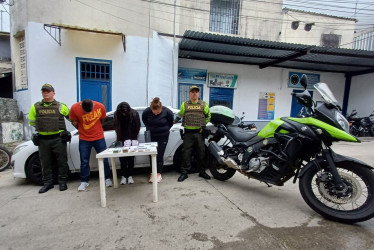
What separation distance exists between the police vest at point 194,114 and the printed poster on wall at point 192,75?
5217mm

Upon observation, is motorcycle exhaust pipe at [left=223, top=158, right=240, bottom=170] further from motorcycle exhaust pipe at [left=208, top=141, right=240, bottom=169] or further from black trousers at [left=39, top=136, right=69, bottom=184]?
black trousers at [left=39, top=136, right=69, bottom=184]

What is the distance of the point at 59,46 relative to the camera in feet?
21.9

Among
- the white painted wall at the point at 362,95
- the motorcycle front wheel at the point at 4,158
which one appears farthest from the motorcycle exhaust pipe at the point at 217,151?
the white painted wall at the point at 362,95

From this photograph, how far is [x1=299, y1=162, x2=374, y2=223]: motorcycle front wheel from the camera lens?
2.35 m

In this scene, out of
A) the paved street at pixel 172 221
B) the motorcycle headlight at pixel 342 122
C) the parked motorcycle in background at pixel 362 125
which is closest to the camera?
the paved street at pixel 172 221

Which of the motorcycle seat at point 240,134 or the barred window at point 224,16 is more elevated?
the barred window at point 224,16

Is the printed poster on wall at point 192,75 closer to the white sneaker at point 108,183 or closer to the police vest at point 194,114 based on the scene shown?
the police vest at point 194,114

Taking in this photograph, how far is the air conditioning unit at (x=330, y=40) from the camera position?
11.4 m

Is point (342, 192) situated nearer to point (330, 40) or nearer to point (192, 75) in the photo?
point (192, 75)

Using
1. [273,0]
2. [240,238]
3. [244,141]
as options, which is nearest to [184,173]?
[244,141]

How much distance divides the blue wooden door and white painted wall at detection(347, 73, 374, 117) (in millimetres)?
11891

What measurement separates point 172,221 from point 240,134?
181 centimetres

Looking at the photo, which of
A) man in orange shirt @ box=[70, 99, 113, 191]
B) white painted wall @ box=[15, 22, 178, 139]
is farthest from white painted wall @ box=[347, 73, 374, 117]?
man in orange shirt @ box=[70, 99, 113, 191]

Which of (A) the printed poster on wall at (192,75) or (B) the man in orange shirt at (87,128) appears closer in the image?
(B) the man in orange shirt at (87,128)
